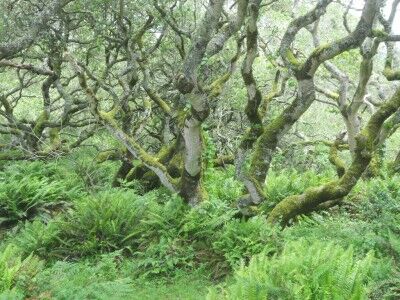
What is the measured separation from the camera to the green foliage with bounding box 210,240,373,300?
499cm

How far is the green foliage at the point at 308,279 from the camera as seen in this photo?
4.99 m

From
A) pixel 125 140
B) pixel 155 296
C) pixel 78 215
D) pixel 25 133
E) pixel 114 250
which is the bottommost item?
pixel 155 296

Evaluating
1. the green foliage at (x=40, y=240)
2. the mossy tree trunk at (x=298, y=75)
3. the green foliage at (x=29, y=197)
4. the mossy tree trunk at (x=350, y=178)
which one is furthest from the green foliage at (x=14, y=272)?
the mossy tree trunk at (x=350, y=178)

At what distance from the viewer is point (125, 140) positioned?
398 inches

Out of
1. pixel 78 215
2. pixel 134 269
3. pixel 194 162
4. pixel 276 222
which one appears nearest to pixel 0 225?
pixel 78 215

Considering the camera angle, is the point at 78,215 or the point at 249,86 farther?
the point at 78,215

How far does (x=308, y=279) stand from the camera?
17.3ft

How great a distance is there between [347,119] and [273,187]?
2513 millimetres

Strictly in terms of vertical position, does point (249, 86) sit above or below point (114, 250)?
above

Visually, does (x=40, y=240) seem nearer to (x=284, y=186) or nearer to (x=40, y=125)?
(x=284, y=186)

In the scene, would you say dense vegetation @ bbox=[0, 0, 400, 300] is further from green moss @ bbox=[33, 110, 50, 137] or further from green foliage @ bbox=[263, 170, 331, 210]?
green moss @ bbox=[33, 110, 50, 137]

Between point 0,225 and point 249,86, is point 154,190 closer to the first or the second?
point 0,225

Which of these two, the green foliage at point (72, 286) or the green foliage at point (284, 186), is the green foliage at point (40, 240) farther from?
the green foliage at point (284, 186)

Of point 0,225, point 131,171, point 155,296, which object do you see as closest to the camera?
point 155,296
